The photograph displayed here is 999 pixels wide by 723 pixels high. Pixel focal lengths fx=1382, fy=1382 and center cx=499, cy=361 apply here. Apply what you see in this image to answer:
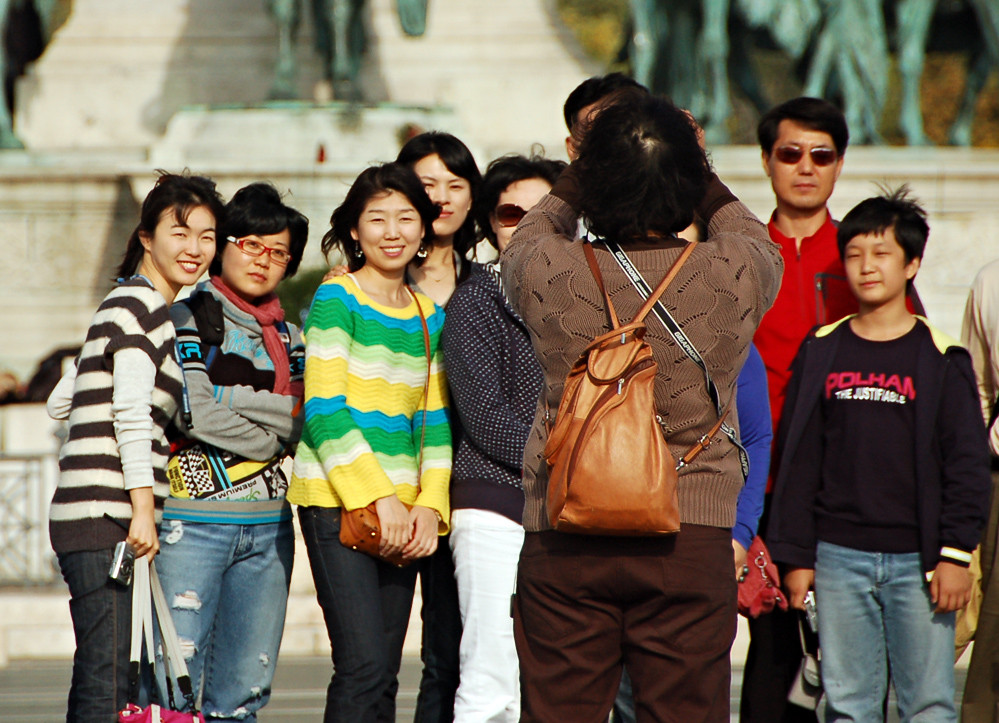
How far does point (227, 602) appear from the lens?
134 inches

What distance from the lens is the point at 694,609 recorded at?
2.42 metres

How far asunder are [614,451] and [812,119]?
1.60 metres

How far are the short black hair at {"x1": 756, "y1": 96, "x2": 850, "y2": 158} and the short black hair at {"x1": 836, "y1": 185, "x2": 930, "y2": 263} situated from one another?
8.4 inches

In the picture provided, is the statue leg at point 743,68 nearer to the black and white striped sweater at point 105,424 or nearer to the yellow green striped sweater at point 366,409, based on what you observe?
the yellow green striped sweater at point 366,409

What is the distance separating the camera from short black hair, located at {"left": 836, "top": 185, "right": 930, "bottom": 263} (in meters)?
3.39

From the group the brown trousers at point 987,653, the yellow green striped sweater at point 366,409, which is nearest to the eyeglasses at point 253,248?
the yellow green striped sweater at point 366,409

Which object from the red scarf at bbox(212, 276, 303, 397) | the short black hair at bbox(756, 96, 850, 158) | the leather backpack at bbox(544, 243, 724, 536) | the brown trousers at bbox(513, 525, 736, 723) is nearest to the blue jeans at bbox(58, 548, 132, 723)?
the red scarf at bbox(212, 276, 303, 397)

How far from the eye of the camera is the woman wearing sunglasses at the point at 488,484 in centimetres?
318

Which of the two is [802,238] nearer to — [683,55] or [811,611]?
[811,611]

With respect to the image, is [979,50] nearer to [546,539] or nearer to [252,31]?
[252,31]

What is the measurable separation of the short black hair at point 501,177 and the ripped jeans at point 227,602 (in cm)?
96

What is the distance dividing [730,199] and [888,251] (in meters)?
0.89

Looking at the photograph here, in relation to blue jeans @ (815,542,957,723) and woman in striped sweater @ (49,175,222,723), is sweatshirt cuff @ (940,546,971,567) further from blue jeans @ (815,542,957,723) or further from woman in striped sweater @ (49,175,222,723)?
woman in striped sweater @ (49,175,222,723)

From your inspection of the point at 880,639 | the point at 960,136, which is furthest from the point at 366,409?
the point at 960,136
